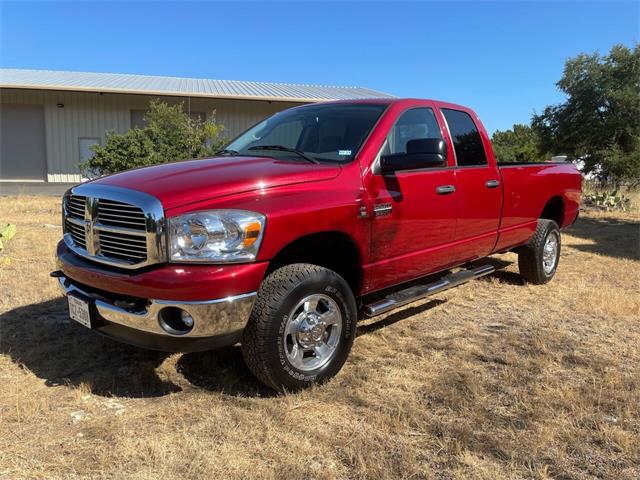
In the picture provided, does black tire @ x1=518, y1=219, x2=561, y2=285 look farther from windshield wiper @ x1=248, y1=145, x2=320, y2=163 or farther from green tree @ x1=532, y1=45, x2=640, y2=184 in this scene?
green tree @ x1=532, y1=45, x2=640, y2=184

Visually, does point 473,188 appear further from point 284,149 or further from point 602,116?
point 602,116

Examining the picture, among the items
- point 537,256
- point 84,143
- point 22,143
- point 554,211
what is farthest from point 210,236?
point 22,143

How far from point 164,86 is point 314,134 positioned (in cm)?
1993

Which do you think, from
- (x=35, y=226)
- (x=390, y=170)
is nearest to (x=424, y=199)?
(x=390, y=170)

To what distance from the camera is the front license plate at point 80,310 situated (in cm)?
308

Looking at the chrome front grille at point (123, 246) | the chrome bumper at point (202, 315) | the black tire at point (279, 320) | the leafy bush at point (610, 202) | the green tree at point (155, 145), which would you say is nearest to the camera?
the chrome bumper at point (202, 315)

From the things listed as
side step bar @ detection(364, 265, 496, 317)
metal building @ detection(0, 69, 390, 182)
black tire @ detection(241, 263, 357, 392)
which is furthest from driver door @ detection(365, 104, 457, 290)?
metal building @ detection(0, 69, 390, 182)

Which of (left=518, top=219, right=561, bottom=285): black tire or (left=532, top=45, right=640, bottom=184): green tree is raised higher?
(left=532, top=45, right=640, bottom=184): green tree

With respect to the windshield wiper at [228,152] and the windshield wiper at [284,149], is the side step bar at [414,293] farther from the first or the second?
the windshield wiper at [228,152]

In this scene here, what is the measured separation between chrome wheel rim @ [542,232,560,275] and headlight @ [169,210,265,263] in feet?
14.4

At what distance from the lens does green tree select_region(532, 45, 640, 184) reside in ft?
54.1

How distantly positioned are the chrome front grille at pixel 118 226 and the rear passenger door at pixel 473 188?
261 cm

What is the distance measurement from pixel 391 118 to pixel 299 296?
166 cm

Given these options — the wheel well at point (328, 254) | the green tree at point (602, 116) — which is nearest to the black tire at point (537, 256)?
the wheel well at point (328, 254)
